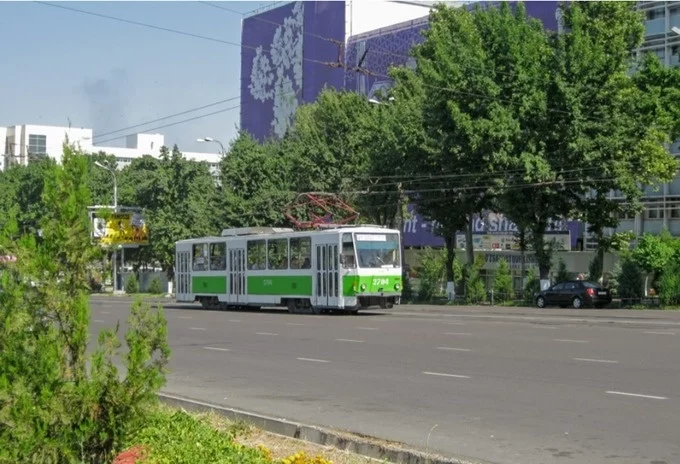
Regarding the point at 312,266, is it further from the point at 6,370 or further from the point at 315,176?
the point at 6,370

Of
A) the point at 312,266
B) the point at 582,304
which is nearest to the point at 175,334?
the point at 312,266

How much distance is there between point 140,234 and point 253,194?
15.2m

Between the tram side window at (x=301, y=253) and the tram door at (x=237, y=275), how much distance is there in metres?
3.71

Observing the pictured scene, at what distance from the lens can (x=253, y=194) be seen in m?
64.9

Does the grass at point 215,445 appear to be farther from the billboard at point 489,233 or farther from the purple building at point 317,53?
the purple building at point 317,53

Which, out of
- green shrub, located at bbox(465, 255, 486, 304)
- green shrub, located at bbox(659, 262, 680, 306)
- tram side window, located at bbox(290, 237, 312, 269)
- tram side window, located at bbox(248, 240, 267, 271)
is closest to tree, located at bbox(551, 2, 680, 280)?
green shrub, located at bbox(659, 262, 680, 306)

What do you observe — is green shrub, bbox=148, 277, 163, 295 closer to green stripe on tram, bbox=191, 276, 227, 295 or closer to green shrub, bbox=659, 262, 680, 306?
green stripe on tram, bbox=191, 276, 227, 295

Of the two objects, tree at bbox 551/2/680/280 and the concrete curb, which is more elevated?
tree at bbox 551/2/680/280

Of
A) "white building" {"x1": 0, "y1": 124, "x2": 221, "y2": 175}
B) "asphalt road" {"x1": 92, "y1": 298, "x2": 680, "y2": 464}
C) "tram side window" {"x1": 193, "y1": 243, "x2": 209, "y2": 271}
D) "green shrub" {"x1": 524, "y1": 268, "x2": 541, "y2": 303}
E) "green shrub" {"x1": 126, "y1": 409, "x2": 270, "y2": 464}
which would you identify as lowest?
"asphalt road" {"x1": 92, "y1": 298, "x2": 680, "y2": 464}

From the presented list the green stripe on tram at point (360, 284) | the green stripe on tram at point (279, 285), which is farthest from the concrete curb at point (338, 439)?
the green stripe on tram at point (279, 285)

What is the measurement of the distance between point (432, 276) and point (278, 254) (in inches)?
773

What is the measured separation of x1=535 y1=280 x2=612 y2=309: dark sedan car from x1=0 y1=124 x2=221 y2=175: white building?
2181cm

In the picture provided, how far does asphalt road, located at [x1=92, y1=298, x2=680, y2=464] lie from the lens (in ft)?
34.3

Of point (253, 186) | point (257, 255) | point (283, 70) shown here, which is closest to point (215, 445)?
point (257, 255)
